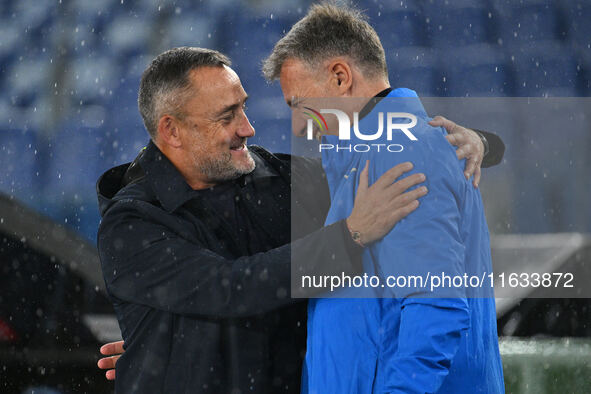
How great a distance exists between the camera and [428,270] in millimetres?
953

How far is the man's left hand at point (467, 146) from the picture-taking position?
1.22 metres

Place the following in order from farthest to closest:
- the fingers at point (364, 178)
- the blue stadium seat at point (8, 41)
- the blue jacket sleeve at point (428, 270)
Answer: the blue stadium seat at point (8, 41)
the fingers at point (364, 178)
the blue jacket sleeve at point (428, 270)

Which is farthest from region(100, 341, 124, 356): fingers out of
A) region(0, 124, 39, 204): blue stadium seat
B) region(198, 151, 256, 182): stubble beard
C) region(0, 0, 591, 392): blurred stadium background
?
region(0, 124, 39, 204): blue stadium seat

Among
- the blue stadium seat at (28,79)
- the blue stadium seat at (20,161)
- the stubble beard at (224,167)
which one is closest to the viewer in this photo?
the stubble beard at (224,167)

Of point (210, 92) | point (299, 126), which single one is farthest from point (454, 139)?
point (210, 92)

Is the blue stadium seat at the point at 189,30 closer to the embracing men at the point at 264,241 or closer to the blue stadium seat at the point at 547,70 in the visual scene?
the blue stadium seat at the point at 547,70

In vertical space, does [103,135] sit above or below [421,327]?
above

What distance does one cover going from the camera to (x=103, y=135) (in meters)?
4.26

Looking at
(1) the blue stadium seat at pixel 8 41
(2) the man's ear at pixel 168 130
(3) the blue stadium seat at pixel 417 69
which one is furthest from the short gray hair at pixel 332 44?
(1) the blue stadium seat at pixel 8 41

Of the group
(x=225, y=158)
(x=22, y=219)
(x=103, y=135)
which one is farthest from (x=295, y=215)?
(x=103, y=135)

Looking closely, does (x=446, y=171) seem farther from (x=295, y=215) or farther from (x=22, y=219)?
(x=22, y=219)

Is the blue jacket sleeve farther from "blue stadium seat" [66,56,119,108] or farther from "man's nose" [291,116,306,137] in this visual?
"blue stadium seat" [66,56,119,108]

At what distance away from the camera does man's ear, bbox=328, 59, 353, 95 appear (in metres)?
1.24

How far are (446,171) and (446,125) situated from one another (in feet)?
0.71
